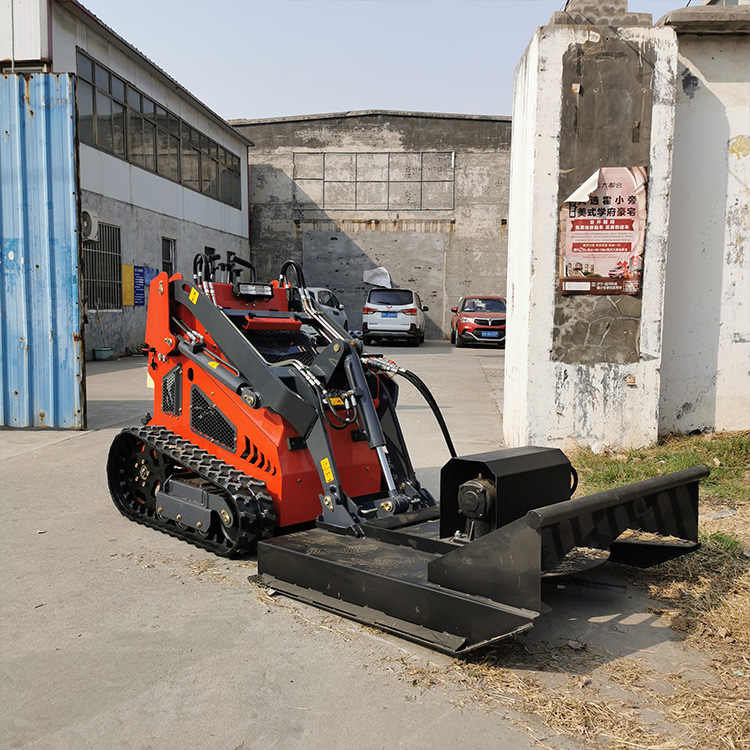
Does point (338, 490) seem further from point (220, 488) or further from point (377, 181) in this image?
point (377, 181)

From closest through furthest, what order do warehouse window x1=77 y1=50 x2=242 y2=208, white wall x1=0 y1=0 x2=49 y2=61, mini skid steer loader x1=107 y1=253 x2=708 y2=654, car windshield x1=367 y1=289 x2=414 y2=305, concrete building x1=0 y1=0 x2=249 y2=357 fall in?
mini skid steer loader x1=107 y1=253 x2=708 y2=654 → white wall x1=0 y1=0 x2=49 y2=61 → concrete building x1=0 y1=0 x2=249 y2=357 → warehouse window x1=77 y1=50 x2=242 y2=208 → car windshield x1=367 y1=289 x2=414 y2=305

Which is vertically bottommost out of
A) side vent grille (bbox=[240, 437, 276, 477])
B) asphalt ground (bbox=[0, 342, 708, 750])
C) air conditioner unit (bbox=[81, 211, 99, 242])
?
asphalt ground (bbox=[0, 342, 708, 750])

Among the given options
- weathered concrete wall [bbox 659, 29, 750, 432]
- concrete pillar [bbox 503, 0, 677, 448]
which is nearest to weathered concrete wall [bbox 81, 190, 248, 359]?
concrete pillar [bbox 503, 0, 677, 448]

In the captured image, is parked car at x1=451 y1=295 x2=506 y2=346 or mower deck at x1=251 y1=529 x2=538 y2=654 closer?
mower deck at x1=251 y1=529 x2=538 y2=654

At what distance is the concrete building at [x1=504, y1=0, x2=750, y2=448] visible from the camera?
6875mm

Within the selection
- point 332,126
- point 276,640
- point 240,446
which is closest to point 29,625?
point 276,640

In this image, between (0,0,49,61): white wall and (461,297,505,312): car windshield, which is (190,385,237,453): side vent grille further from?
(461,297,505,312): car windshield

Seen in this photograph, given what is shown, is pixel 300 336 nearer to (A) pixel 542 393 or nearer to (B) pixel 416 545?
(B) pixel 416 545

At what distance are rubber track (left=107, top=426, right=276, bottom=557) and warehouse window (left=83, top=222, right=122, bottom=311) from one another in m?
12.1

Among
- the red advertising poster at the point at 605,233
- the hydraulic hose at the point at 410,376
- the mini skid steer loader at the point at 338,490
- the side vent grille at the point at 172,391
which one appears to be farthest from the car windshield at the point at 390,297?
the hydraulic hose at the point at 410,376

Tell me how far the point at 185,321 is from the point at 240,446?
1.03 m

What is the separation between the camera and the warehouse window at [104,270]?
16.4 meters

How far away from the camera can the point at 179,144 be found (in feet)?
69.9

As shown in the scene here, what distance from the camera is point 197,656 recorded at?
329 centimetres
